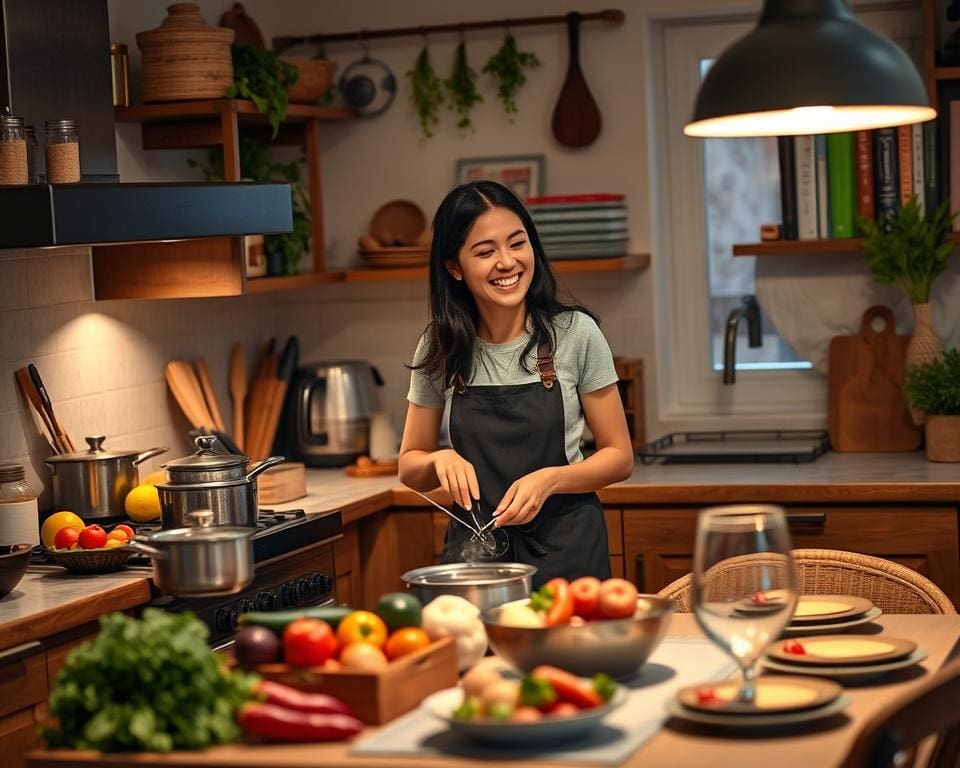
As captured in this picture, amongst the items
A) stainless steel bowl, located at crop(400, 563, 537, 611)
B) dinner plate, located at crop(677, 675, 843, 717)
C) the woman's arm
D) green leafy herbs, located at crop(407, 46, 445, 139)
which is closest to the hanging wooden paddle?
green leafy herbs, located at crop(407, 46, 445, 139)

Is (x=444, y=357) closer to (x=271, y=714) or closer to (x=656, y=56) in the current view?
(x=271, y=714)

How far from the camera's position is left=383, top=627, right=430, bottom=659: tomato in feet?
6.27

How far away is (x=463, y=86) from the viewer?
15.5 ft

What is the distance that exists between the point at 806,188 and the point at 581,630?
2829mm

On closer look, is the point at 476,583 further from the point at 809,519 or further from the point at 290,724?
the point at 809,519

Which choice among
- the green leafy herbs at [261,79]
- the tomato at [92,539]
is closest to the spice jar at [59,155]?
the tomato at [92,539]

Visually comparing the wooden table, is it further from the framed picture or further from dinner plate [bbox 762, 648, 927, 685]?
the framed picture

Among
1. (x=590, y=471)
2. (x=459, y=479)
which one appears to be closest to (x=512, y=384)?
(x=590, y=471)

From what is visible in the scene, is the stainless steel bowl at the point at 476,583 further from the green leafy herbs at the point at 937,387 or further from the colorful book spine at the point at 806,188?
the colorful book spine at the point at 806,188

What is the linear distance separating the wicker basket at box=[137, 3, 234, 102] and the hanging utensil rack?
81cm

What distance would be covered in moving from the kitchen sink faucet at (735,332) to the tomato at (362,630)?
2.74 m

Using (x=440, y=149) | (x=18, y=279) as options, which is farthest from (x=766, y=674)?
(x=440, y=149)

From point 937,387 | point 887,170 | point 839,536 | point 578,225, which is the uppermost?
point 887,170

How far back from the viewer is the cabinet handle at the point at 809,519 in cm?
378
